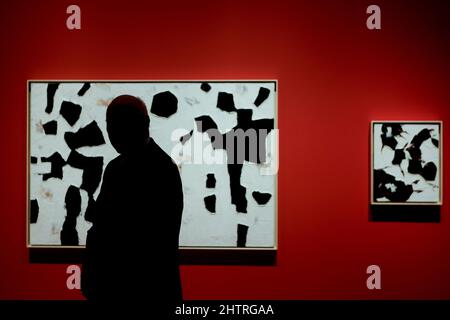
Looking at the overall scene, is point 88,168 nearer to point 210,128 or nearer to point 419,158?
point 210,128

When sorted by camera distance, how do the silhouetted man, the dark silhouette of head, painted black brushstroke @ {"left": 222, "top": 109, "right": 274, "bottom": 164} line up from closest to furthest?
the silhouetted man, the dark silhouette of head, painted black brushstroke @ {"left": 222, "top": 109, "right": 274, "bottom": 164}

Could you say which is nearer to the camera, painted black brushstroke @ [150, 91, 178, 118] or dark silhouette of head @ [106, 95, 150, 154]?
dark silhouette of head @ [106, 95, 150, 154]

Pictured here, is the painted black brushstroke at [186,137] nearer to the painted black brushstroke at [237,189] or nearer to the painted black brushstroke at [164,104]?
the painted black brushstroke at [164,104]

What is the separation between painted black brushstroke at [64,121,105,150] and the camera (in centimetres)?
291

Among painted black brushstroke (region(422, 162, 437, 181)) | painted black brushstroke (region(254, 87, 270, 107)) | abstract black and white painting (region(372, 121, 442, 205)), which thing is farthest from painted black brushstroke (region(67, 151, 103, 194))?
painted black brushstroke (region(422, 162, 437, 181))

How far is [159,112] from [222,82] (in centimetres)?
49

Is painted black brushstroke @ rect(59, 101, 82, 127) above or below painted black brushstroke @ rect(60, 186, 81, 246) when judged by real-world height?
above

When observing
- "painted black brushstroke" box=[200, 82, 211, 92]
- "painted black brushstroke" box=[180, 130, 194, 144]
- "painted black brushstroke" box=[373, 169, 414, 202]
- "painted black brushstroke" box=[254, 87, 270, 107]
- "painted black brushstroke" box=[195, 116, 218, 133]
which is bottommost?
"painted black brushstroke" box=[373, 169, 414, 202]

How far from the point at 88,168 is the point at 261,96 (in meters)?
1.32

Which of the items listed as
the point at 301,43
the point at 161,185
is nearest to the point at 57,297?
the point at 161,185

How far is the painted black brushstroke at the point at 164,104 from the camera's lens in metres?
2.91

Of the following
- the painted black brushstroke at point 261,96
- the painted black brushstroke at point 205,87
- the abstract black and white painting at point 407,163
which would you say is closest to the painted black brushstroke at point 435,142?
the abstract black and white painting at point 407,163

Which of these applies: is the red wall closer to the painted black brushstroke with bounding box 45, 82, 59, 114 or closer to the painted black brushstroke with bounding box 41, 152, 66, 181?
the painted black brushstroke with bounding box 45, 82, 59, 114
